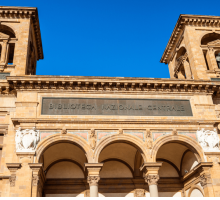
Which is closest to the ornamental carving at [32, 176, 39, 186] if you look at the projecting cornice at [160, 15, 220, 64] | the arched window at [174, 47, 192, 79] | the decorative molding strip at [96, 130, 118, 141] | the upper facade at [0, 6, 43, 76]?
the decorative molding strip at [96, 130, 118, 141]

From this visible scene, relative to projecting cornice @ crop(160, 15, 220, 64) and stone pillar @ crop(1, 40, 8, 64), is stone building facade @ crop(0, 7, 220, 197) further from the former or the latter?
projecting cornice @ crop(160, 15, 220, 64)

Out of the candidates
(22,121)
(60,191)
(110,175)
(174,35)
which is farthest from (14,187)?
(174,35)

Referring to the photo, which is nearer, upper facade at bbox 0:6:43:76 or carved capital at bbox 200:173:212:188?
carved capital at bbox 200:173:212:188

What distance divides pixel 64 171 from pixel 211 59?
14.2 metres

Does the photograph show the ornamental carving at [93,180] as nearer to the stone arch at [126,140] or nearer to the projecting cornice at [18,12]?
the stone arch at [126,140]

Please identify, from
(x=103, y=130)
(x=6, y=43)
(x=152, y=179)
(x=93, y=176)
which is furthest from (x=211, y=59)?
(x=6, y=43)

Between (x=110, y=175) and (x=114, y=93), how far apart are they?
20.2 ft

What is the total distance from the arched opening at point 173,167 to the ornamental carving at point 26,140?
8694mm

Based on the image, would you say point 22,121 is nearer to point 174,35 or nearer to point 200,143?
point 200,143

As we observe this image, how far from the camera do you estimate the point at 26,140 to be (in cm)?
1611

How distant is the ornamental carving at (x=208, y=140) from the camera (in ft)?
56.5

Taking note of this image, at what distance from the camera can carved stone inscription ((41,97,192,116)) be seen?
17578 mm

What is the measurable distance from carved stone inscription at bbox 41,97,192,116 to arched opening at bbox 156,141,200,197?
107 inches

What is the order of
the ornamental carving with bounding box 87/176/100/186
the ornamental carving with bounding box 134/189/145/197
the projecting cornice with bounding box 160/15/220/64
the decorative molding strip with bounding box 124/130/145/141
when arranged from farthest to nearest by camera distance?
1. the projecting cornice with bounding box 160/15/220/64
2. the ornamental carving with bounding box 134/189/145/197
3. the decorative molding strip with bounding box 124/130/145/141
4. the ornamental carving with bounding box 87/176/100/186
